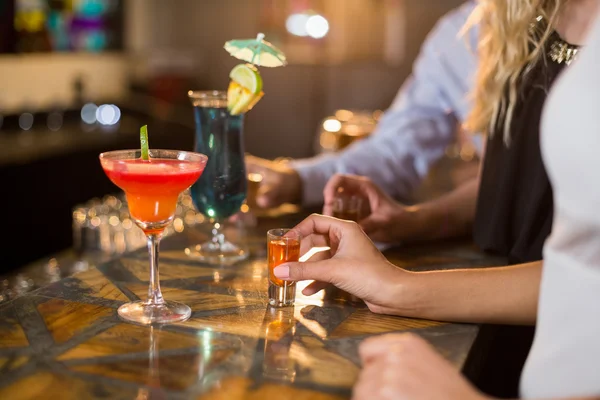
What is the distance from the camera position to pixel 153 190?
122 centimetres

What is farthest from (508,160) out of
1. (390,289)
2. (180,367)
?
(180,367)

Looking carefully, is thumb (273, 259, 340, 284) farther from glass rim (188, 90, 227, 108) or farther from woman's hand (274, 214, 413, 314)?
glass rim (188, 90, 227, 108)

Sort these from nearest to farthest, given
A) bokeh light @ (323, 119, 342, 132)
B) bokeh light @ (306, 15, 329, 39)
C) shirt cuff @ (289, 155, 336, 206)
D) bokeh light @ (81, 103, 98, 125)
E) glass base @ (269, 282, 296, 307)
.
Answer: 1. glass base @ (269, 282, 296, 307)
2. shirt cuff @ (289, 155, 336, 206)
3. bokeh light @ (323, 119, 342, 132)
4. bokeh light @ (81, 103, 98, 125)
5. bokeh light @ (306, 15, 329, 39)

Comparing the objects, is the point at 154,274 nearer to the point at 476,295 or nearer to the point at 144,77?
the point at 476,295

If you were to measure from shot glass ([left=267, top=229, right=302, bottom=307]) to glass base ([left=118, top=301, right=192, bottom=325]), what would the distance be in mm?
152

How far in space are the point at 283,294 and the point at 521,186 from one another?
0.65m

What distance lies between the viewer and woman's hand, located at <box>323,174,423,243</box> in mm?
1714

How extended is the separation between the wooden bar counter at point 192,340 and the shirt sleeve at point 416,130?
30.3 inches

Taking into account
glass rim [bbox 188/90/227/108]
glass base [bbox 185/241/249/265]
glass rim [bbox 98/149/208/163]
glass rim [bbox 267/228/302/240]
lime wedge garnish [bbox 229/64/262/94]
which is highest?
lime wedge garnish [bbox 229/64/262/94]

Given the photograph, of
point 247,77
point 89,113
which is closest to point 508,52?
point 247,77

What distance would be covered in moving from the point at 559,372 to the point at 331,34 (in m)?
6.52

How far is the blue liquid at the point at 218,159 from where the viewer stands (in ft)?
5.32

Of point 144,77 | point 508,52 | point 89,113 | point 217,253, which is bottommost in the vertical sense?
point 89,113

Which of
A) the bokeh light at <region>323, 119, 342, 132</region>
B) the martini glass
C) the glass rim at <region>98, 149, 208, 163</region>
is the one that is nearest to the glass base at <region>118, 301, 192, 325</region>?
the martini glass
